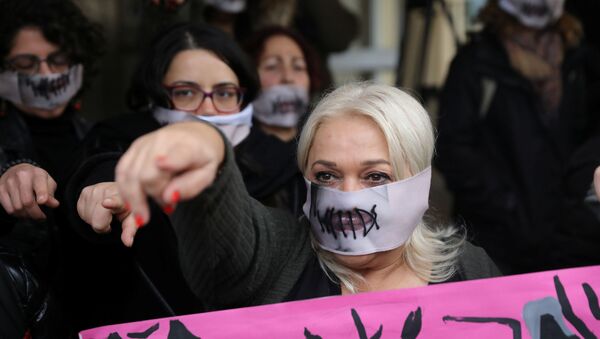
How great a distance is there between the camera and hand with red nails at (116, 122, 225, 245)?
1.46 meters

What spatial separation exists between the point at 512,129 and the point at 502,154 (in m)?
0.15

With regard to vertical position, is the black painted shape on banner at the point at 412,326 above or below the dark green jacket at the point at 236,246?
below

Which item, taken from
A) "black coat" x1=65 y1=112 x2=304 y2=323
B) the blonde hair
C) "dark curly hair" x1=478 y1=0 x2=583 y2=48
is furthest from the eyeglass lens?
"dark curly hair" x1=478 y1=0 x2=583 y2=48

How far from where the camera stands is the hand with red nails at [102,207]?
7.07ft

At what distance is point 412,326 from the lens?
220 centimetres

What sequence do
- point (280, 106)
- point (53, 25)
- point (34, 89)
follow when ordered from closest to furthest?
point (34, 89) → point (53, 25) → point (280, 106)

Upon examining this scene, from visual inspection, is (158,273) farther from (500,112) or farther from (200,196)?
(500,112)

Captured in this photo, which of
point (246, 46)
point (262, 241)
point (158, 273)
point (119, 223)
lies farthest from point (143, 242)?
point (246, 46)

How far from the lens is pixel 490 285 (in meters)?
2.26

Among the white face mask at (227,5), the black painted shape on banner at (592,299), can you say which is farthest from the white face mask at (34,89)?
the black painted shape on banner at (592,299)

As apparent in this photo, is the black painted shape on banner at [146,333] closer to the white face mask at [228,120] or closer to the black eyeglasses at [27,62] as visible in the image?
the white face mask at [228,120]

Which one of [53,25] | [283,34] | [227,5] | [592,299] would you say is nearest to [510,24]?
[283,34]

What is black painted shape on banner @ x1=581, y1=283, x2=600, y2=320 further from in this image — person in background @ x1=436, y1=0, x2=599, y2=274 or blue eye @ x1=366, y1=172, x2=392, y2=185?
person in background @ x1=436, y1=0, x2=599, y2=274

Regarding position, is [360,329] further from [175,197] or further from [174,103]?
[174,103]
